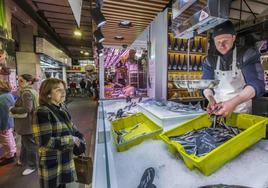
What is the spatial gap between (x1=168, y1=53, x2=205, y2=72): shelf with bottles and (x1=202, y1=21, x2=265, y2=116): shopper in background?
2612mm

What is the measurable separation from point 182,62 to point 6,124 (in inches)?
155

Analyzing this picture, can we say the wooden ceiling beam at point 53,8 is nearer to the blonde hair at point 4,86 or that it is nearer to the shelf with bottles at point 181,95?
the blonde hair at point 4,86

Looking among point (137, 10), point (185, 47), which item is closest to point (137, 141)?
point (137, 10)

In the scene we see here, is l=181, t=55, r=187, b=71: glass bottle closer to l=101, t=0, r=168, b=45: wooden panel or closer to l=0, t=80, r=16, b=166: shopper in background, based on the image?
l=101, t=0, r=168, b=45: wooden panel

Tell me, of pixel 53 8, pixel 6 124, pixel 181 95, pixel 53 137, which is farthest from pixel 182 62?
pixel 6 124

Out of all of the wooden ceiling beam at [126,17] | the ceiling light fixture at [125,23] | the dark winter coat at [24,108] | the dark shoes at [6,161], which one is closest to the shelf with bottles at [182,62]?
the wooden ceiling beam at [126,17]

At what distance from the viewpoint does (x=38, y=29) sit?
21.6 feet

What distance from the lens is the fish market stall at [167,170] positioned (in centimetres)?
79

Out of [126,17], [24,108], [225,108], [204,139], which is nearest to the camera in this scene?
[204,139]

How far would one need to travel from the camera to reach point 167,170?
2.98 ft

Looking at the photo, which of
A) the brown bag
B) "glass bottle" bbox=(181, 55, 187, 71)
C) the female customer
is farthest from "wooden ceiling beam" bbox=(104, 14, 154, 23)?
the brown bag

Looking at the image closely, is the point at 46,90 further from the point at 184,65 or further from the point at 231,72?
the point at 184,65

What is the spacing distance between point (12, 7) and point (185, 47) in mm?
4243

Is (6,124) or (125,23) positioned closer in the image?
(6,124)
